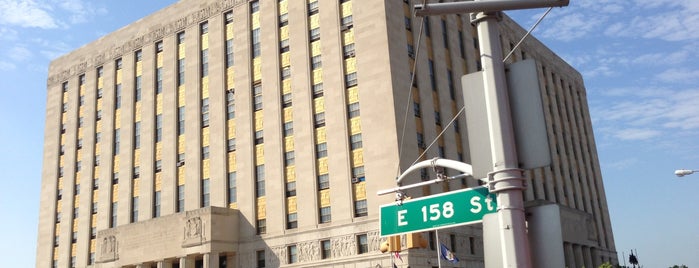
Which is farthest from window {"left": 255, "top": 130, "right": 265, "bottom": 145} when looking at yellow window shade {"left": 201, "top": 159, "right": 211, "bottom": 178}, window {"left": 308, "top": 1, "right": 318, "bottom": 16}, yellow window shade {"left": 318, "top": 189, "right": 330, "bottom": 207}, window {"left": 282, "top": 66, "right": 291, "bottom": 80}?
window {"left": 308, "top": 1, "right": 318, "bottom": 16}

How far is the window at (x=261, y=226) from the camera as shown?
163 feet

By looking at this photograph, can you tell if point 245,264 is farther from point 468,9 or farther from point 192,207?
point 468,9

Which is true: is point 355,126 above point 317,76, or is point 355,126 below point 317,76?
below

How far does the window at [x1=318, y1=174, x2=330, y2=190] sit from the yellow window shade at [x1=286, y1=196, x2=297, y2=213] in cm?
242

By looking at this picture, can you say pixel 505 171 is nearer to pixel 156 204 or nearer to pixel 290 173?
pixel 290 173

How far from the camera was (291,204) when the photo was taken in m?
48.7

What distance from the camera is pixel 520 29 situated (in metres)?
70.8

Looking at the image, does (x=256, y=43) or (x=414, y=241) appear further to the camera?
(x=256, y=43)

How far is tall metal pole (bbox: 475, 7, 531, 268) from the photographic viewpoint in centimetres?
714

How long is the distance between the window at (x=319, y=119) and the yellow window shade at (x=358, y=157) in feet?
12.3

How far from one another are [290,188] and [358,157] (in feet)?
20.5

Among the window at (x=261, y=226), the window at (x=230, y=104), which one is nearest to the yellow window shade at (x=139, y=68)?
the window at (x=230, y=104)

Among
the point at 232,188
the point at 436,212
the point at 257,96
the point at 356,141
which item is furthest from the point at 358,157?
the point at 436,212

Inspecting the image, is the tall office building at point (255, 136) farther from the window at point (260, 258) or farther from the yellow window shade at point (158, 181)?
the window at point (260, 258)
